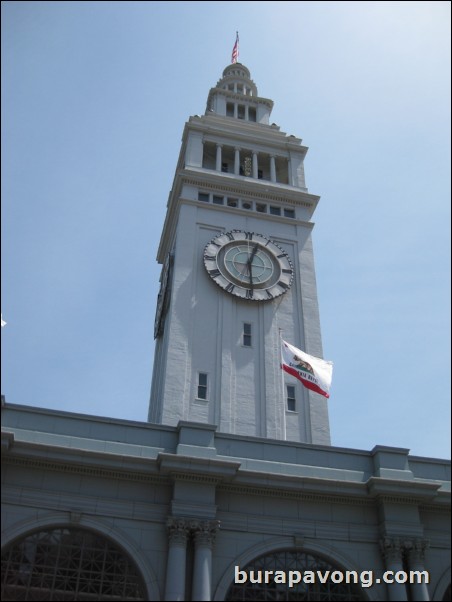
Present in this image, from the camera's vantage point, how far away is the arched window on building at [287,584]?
2405cm

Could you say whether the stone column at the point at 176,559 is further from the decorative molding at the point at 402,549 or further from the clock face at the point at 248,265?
the clock face at the point at 248,265

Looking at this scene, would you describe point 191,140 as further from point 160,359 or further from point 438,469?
point 438,469

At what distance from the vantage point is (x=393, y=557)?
82.1 feet

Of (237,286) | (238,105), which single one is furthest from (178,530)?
(238,105)

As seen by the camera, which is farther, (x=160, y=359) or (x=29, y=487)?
(x=160, y=359)

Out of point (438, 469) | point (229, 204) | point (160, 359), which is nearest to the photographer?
point (438, 469)

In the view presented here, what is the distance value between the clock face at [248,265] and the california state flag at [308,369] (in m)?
6.56

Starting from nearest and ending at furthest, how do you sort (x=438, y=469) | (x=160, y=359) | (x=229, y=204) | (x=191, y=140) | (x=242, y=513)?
(x=242, y=513) → (x=438, y=469) → (x=160, y=359) → (x=229, y=204) → (x=191, y=140)

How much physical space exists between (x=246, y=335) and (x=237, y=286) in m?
3.16

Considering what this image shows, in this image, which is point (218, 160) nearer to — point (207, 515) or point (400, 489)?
point (400, 489)

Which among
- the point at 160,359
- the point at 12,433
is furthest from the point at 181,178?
the point at 12,433

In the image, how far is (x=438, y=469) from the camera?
28.3 meters

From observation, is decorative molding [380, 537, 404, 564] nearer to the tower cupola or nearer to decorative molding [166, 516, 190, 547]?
decorative molding [166, 516, 190, 547]

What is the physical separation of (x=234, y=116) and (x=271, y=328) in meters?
21.6
